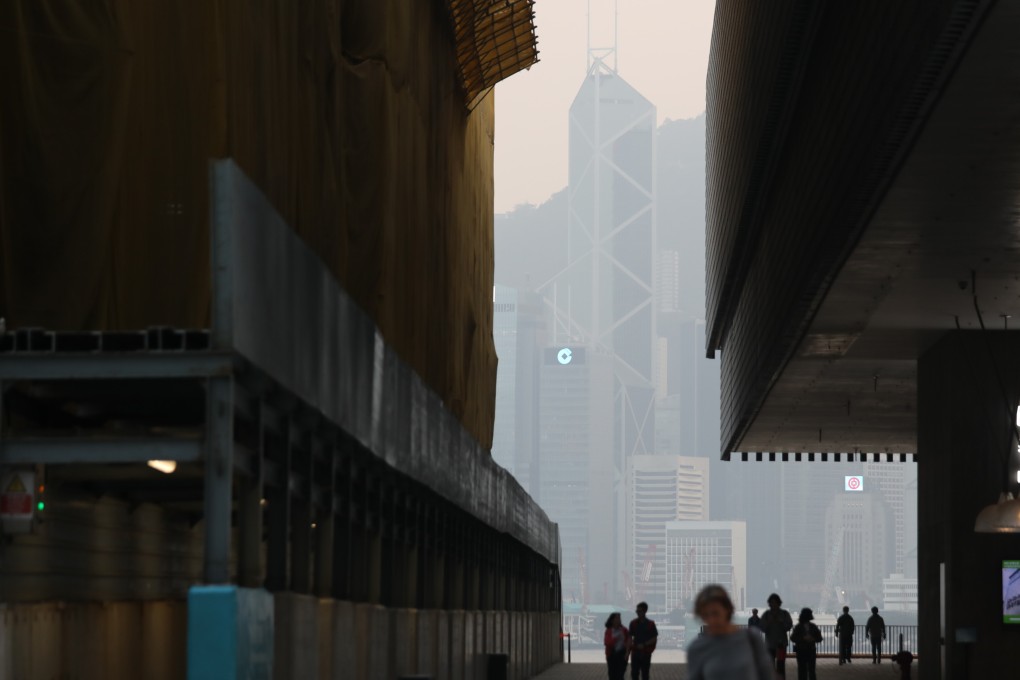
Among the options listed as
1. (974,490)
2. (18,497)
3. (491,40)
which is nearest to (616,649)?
(974,490)

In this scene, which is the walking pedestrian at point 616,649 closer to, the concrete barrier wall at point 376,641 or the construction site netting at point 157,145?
the concrete barrier wall at point 376,641

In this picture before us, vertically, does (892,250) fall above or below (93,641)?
above

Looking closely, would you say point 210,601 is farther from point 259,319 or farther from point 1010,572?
point 1010,572

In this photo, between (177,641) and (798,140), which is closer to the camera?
(177,641)

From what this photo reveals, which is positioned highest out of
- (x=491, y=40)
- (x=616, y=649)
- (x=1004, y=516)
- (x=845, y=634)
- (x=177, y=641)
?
(x=491, y=40)

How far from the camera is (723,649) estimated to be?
9.80 metres

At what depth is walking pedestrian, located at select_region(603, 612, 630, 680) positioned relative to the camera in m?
32.9

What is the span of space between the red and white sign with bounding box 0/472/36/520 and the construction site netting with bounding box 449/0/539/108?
88.2 ft

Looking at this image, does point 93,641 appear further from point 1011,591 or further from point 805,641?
point 805,641

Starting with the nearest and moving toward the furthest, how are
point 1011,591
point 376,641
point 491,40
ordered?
point 376,641 < point 1011,591 < point 491,40

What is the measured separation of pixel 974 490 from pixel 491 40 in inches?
641

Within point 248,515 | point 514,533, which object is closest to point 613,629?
point 514,533

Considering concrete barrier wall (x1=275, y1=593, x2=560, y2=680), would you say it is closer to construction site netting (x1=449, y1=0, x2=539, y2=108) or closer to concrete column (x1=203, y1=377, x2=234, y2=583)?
concrete column (x1=203, y1=377, x2=234, y2=583)

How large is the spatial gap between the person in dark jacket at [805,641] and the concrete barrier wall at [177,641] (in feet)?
32.9
